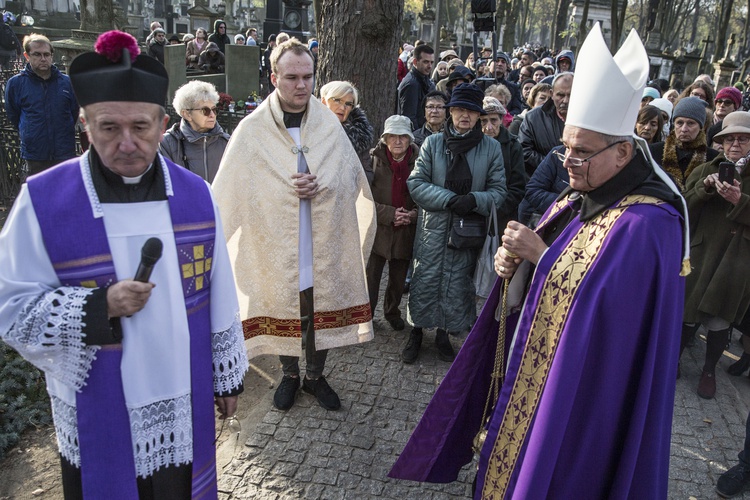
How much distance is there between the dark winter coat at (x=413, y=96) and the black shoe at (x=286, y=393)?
4.71 m

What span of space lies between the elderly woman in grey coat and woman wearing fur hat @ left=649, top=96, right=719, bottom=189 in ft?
4.82

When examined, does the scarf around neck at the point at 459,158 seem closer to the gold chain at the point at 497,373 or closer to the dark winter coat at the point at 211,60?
the gold chain at the point at 497,373

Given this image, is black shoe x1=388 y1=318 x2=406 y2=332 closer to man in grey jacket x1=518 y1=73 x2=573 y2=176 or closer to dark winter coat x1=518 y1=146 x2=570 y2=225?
dark winter coat x1=518 y1=146 x2=570 y2=225

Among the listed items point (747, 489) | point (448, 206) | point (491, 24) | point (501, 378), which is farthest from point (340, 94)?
point (491, 24)

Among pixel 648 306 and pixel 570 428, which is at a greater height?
pixel 648 306

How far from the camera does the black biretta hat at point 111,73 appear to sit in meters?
1.86

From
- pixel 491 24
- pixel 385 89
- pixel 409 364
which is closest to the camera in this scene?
pixel 409 364

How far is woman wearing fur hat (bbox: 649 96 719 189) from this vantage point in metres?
4.64

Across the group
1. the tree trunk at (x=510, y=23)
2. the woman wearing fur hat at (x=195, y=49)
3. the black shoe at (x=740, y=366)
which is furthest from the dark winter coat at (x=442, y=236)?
the tree trunk at (x=510, y=23)

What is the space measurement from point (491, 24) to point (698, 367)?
639cm

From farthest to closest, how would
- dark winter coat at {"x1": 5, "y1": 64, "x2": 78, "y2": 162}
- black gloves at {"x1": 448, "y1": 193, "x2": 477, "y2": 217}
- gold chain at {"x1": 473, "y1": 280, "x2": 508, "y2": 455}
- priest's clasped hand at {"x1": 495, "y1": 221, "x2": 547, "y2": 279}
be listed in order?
dark winter coat at {"x1": 5, "y1": 64, "x2": 78, "y2": 162}, black gloves at {"x1": 448, "y1": 193, "x2": 477, "y2": 217}, gold chain at {"x1": 473, "y1": 280, "x2": 508, "y2": 455}, priest's clasped hand at {"x1": 495, "y1": 221, "x2": 547, "y2": 279}

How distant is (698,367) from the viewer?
16.5ft

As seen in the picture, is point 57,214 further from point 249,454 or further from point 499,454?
point 249,454

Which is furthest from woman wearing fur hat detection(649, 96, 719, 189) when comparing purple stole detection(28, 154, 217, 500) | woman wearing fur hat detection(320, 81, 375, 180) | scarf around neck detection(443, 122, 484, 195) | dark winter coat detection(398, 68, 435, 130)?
purple stole detection(28, 154, 217, 500)
